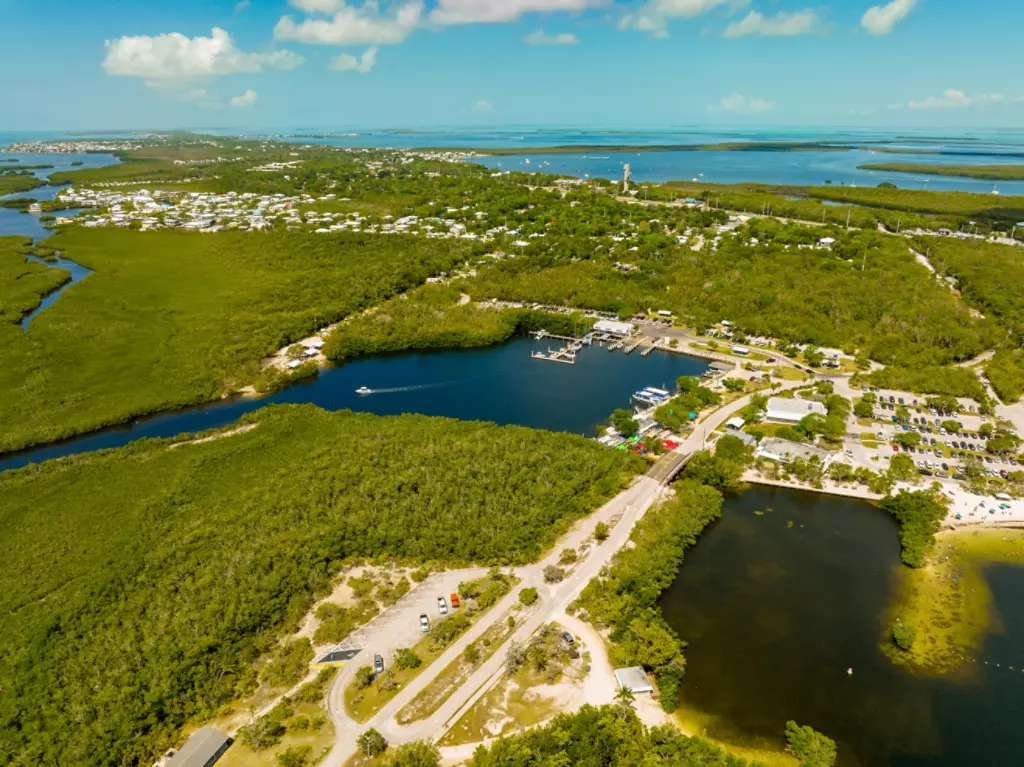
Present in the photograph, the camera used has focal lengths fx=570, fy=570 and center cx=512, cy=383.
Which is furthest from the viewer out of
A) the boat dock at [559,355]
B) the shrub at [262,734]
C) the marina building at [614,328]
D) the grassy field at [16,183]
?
the grassy field at [16,183]

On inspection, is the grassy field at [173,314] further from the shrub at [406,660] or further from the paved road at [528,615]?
the paved road at [528,615]

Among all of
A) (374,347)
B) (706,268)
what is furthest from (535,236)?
(374,347)

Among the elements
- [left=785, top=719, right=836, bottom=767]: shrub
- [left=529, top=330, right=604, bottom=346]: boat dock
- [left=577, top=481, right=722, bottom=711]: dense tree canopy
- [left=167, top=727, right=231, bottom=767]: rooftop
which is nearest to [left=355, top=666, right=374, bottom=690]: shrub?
[left=167, top=727, right=231, bottom=767]: rooftop

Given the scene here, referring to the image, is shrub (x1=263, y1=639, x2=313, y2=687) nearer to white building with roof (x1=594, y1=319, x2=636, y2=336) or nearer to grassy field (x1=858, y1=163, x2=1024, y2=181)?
white building with roof (x1=594, y1=319, x2=636, y2=336)

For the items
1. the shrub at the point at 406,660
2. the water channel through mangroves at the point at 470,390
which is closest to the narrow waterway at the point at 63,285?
the water channel through mangroves at the point at 470,390

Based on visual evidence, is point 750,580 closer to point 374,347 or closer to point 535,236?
point 374,347

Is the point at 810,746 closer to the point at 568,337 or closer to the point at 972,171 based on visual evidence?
the point at 568,337

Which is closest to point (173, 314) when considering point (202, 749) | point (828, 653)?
point (202, 749)
